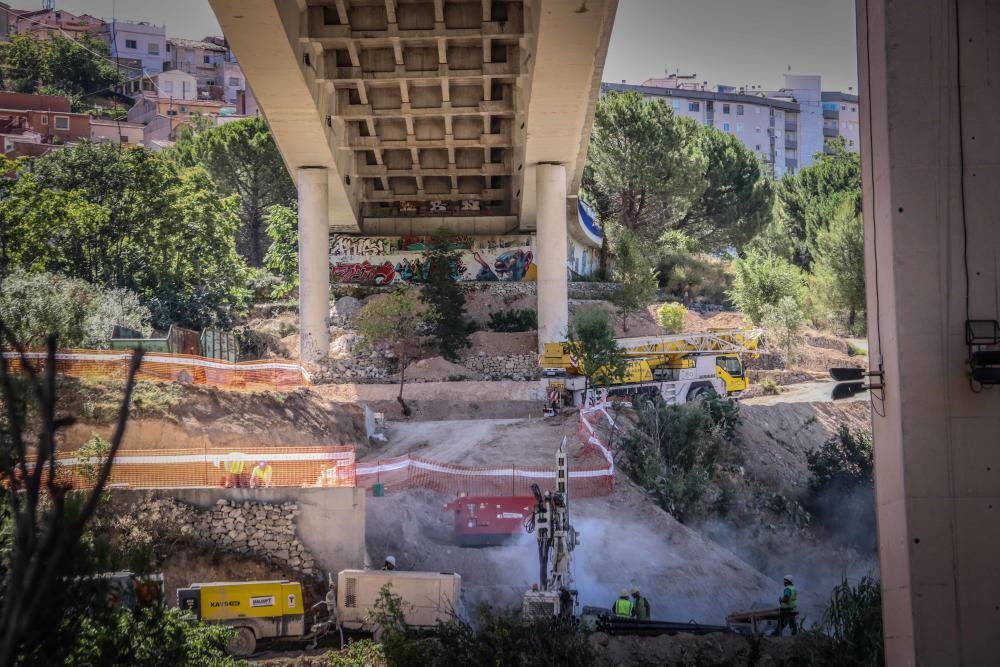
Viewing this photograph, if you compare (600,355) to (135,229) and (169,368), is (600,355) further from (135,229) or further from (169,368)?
(135,229)

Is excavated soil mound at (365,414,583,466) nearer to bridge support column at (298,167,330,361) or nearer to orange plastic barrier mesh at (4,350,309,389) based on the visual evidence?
orange plastic barrier mesh at (4,350,309,389)

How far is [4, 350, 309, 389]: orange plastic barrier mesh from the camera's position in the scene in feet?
92.2

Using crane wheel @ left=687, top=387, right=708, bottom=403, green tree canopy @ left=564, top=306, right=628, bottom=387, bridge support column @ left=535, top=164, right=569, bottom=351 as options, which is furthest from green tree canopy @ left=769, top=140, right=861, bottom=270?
green tree canopy @ left=564, top=306, right=628, bottom=387

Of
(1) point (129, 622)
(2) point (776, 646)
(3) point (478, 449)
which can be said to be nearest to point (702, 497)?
(3) point (478, 449)

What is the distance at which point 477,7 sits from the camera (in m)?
39.8

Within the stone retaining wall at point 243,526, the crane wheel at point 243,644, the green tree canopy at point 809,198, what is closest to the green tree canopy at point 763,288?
the green tree canopy at point 809,198

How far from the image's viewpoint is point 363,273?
2218 inches

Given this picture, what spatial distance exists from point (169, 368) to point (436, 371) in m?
14.7

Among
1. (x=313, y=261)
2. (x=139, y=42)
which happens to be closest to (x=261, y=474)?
(x=313, y=261)

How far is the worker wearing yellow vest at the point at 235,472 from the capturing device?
24.9 m

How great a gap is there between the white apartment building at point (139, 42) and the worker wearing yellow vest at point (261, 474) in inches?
4171

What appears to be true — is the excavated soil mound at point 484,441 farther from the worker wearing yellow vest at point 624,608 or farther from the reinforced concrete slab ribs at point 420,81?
the reinforced concrete slab ribs at point 420,81

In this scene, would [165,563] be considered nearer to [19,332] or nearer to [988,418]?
[19,332]

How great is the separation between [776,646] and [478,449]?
1370 cm
